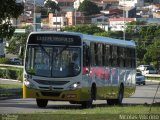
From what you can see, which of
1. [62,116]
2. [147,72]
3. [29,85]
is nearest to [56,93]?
[29,85]

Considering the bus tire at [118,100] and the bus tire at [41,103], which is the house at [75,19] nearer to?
the bus tire at [118,100]

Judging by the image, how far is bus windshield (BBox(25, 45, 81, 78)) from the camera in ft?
84.4

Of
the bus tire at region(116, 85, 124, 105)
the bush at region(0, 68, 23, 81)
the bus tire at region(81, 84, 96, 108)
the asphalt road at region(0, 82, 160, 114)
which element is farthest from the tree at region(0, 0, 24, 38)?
the bush at region(0, 68, 23, 81)

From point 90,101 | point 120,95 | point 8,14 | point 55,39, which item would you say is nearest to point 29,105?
point 90,101

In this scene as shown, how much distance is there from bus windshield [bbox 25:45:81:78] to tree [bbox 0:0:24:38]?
17.9 feet

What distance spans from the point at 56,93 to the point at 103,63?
3.80m

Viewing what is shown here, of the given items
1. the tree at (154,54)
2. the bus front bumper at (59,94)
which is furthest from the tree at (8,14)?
the tree at (154,54)

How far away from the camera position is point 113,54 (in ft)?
99.0

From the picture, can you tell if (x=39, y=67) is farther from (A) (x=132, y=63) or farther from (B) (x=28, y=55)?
(A) (x=132, y=63)

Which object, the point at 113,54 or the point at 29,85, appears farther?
the point at 113,54

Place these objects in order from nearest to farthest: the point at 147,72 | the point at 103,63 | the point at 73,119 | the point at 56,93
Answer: the point at 73,119 < the point at 56,93 < the point at 103,63 < the point at 147,72

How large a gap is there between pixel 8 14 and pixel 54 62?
18.7 ft

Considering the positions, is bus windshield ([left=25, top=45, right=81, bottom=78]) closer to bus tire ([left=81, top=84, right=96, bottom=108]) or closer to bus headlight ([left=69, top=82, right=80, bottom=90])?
bus headlight ([left=69, top=82, right=80, bottom=90])

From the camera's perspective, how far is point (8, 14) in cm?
2031
